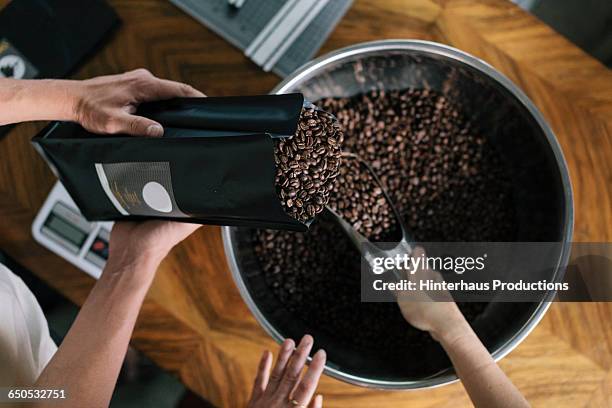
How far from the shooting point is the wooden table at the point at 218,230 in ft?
3.45

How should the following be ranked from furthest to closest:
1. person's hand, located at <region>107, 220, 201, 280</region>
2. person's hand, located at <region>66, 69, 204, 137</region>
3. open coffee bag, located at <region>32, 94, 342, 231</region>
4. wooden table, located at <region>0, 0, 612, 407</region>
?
wooden table, located at <region>0, 0, 612, 407</region> → person's hand, located at <region>107, 220, 201, 280</region> → person's hand, located at <region>66, 69, 204, 137</region> → open coffee bag, located at <region>32, 94, 342, 231</region>

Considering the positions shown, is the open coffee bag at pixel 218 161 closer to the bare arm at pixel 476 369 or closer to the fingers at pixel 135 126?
the fingers at pixel 135 126

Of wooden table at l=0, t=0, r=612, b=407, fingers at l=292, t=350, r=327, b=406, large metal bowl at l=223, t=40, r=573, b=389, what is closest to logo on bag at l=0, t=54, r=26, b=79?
wooden table at l=0, t=0, r=612, b=407

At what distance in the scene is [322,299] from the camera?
1.08 metres

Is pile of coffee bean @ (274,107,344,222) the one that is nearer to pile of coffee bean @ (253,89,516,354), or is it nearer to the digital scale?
pile of coffee bean @ (253,89,516,354)

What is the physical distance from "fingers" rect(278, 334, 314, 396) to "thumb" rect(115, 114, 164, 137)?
16.7 inches

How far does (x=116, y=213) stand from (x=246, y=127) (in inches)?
12.7

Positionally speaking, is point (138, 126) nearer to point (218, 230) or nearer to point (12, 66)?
point (218, 230)

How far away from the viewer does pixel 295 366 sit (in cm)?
94

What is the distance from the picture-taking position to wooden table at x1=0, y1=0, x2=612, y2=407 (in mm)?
1052

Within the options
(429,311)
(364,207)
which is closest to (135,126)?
(364,207)

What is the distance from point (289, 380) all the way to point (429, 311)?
27 centimetres

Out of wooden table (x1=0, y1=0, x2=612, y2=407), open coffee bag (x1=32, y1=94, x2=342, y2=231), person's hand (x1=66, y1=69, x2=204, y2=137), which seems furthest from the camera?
wooden table (x1=0, y1=0, x2=612, y2=407)

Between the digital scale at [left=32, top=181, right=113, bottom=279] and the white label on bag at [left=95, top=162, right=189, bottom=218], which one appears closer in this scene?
the white label on bag at [left=95, top=162, right=189, bottom=218]
